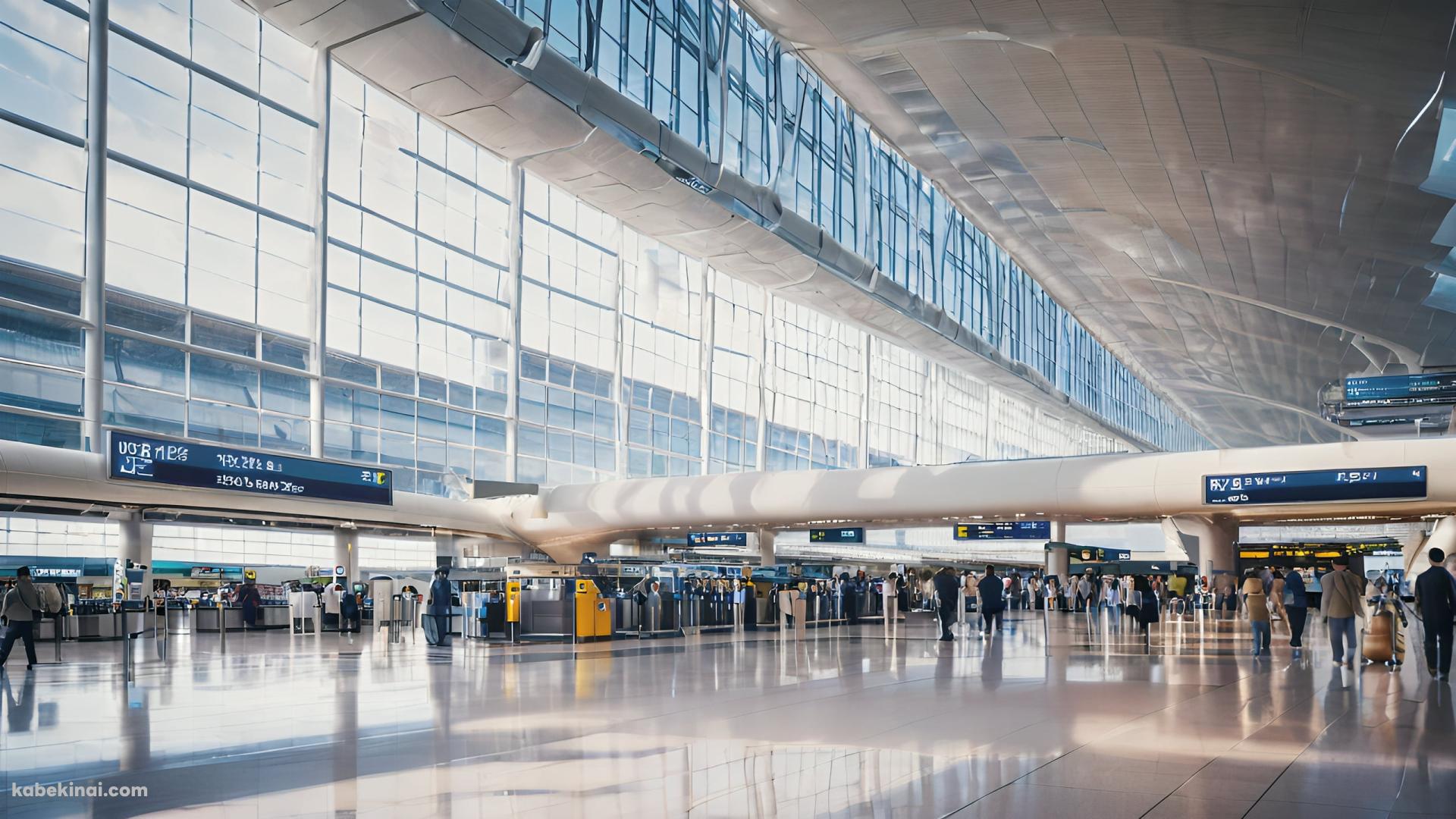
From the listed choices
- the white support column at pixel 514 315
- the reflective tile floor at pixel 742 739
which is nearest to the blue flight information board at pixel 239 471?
the reflective tile floor at pixel 742 739

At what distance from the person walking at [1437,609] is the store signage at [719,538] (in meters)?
30.2

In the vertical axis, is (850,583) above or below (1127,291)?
below

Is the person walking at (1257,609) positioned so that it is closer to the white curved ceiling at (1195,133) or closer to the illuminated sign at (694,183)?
the white curved ceiling at (1195,133)

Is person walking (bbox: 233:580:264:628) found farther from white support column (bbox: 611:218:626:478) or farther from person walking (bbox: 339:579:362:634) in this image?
white support column (bbox: 611:218:626:478)

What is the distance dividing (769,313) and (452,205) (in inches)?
644

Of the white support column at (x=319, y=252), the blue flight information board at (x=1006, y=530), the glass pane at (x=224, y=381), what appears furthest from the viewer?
the blue flight information board at (x=1006, y=530)

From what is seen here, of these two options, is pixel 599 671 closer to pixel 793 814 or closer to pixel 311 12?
pixel 793 814

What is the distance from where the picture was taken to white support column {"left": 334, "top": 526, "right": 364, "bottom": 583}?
3284 centimetres

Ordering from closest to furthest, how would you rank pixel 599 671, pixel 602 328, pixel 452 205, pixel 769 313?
pixel 599 671 < pixel 452 205 < pixel 602 328 < pixel 769 313

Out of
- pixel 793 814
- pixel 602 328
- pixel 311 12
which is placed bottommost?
pixel 793 814

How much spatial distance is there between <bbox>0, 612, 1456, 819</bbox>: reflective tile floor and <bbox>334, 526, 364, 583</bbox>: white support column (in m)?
17.5

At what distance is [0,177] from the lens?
22.4m

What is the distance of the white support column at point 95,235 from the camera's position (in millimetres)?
23219

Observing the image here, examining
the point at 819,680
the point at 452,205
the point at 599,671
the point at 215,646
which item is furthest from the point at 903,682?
the point at 452,205
